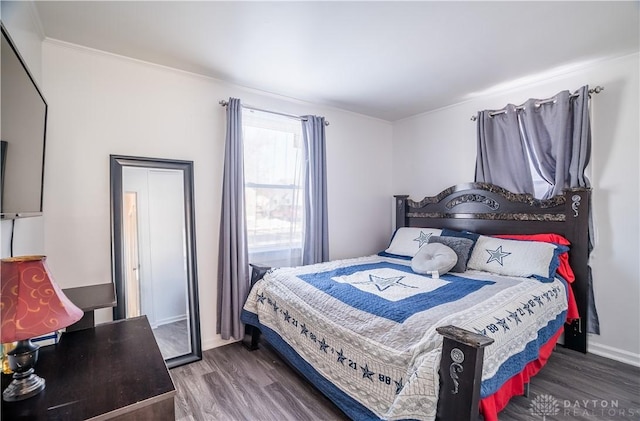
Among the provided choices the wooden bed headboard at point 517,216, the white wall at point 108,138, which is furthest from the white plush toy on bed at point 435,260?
the white wall at point 108,138

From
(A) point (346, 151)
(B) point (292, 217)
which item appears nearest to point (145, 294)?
(B) point (292, 217)

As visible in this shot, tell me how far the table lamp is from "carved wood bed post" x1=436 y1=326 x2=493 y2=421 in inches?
53.5

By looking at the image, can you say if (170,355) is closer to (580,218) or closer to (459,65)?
(459,65)

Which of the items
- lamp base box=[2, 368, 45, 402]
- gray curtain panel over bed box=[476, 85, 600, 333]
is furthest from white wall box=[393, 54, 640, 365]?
lamp base box=[2, 368, 45, 402]

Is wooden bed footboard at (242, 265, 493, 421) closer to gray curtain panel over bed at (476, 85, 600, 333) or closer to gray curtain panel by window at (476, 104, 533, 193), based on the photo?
gray curtain panel over bed at (476, 85, 600, 333)

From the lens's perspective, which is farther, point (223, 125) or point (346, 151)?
point (346, 151)

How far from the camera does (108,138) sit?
2.21 meters

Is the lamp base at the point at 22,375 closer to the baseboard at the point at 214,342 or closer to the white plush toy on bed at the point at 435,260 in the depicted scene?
the baseboard at the point at 214,342

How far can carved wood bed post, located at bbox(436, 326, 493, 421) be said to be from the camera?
3.74 ft

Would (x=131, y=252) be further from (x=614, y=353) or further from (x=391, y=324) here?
(x=614, y=353)

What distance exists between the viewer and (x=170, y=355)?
2365mm

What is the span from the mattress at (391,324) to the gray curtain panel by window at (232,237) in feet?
0.61

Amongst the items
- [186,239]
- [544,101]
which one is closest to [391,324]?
[186,239]

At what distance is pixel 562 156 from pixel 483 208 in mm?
773
